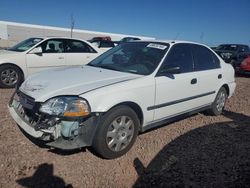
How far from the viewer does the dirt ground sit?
312 centimetres

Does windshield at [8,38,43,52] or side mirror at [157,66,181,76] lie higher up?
side mirror at [157,66,181,76]

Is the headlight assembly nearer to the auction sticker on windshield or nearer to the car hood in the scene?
the car hood

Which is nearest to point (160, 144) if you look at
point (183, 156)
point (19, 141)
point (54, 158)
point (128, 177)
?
point (183, 156)

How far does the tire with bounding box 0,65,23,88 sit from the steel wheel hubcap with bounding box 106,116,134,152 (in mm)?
4701

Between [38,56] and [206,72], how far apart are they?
193 inches

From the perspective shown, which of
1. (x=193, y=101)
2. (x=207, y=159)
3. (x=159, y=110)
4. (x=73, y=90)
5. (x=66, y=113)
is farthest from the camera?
(x=193, y=101)

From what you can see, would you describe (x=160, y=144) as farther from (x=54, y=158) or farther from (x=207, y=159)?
(x=54, y=158)

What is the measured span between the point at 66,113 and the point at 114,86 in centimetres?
73

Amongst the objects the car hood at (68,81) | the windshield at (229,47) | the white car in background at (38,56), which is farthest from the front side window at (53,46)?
the windshield at (229,47)

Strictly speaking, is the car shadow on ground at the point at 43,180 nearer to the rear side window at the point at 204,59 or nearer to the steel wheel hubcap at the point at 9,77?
the rear side window at the point at 204,59

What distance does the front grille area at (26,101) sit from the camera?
335 cm

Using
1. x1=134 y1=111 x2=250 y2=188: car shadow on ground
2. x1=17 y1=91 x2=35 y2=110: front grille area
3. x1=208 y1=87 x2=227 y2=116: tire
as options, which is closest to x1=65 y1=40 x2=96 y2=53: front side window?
x1=208 y1=87 x2=227 y2=116: tire

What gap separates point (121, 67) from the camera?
14.2 ft

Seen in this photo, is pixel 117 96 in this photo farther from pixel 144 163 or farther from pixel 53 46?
pixel 53 46
